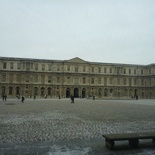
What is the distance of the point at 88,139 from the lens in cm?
612

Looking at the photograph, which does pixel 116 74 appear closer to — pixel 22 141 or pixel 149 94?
pixel 149 94

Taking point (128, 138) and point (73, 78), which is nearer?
point (128, 138)

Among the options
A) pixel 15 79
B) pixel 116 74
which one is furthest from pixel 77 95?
pixel 15 79

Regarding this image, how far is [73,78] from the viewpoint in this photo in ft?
207

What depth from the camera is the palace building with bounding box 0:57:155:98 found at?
58688 mm

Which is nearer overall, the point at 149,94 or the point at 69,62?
the point at 69,62

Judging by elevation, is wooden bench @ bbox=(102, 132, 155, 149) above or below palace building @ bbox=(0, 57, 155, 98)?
below

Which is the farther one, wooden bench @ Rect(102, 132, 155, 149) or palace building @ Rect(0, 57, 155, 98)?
palace building @ Rect(0, 57, 155, 98)

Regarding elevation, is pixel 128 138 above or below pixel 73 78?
below

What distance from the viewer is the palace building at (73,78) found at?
58.7 metres

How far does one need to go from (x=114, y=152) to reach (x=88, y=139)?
1459 millimetres

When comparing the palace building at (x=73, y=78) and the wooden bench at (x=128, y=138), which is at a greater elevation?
the palace building at (x=73, y=78)

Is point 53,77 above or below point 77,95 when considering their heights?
above

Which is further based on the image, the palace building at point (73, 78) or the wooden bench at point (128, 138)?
the palace building at point (73, 78)
